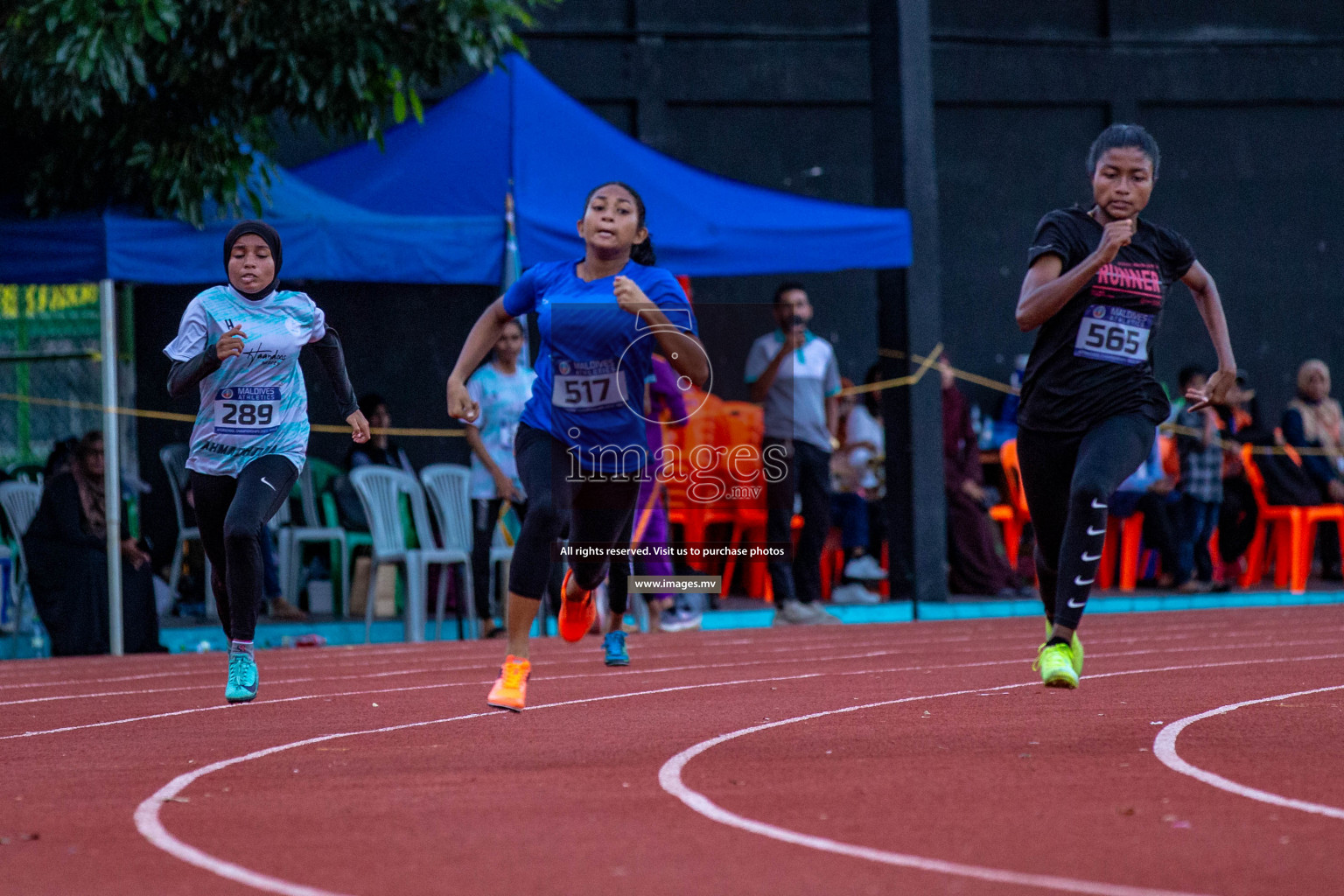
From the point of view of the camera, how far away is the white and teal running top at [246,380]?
7246mm

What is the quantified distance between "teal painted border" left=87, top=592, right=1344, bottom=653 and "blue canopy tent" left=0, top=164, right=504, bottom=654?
5.13 ft

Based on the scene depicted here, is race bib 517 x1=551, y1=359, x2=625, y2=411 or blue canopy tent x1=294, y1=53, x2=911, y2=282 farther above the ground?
blue canopy tent x1=294, y1=53, x2=911, y2=282

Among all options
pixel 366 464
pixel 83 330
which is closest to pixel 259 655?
pixel 366 464

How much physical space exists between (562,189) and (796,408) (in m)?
2.17

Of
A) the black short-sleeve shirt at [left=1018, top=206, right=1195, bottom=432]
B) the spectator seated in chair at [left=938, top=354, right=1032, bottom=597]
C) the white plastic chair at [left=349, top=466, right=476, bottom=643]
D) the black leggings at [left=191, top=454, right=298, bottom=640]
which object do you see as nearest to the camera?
the black short-sleeve shirt at [left=1018, top=206, right=1195, bottom=432]

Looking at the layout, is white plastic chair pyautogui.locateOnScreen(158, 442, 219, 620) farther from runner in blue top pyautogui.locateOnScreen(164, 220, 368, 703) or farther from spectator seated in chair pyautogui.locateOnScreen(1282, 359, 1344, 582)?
spectator seated in chair pyautogui.locateOnScreen(1282, 359, 1344, 582)

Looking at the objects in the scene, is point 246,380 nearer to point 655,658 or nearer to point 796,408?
point 655,658

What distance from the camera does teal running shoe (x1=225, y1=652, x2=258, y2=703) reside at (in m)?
7.35

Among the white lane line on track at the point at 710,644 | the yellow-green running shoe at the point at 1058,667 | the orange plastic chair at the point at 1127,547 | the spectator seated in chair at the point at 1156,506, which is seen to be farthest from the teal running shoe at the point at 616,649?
the orange plastic chair at the point at 1127,547

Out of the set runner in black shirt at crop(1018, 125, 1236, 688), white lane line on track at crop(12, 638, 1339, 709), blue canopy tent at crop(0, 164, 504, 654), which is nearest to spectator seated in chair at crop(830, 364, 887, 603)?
blue canopy tent at crop(0, 164, 504, 654)

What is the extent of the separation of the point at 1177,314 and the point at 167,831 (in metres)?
17.3

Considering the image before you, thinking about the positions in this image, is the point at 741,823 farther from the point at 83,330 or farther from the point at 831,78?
the point at 831,78

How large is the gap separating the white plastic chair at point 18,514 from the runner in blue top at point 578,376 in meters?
5.94

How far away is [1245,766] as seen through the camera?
5.09m
